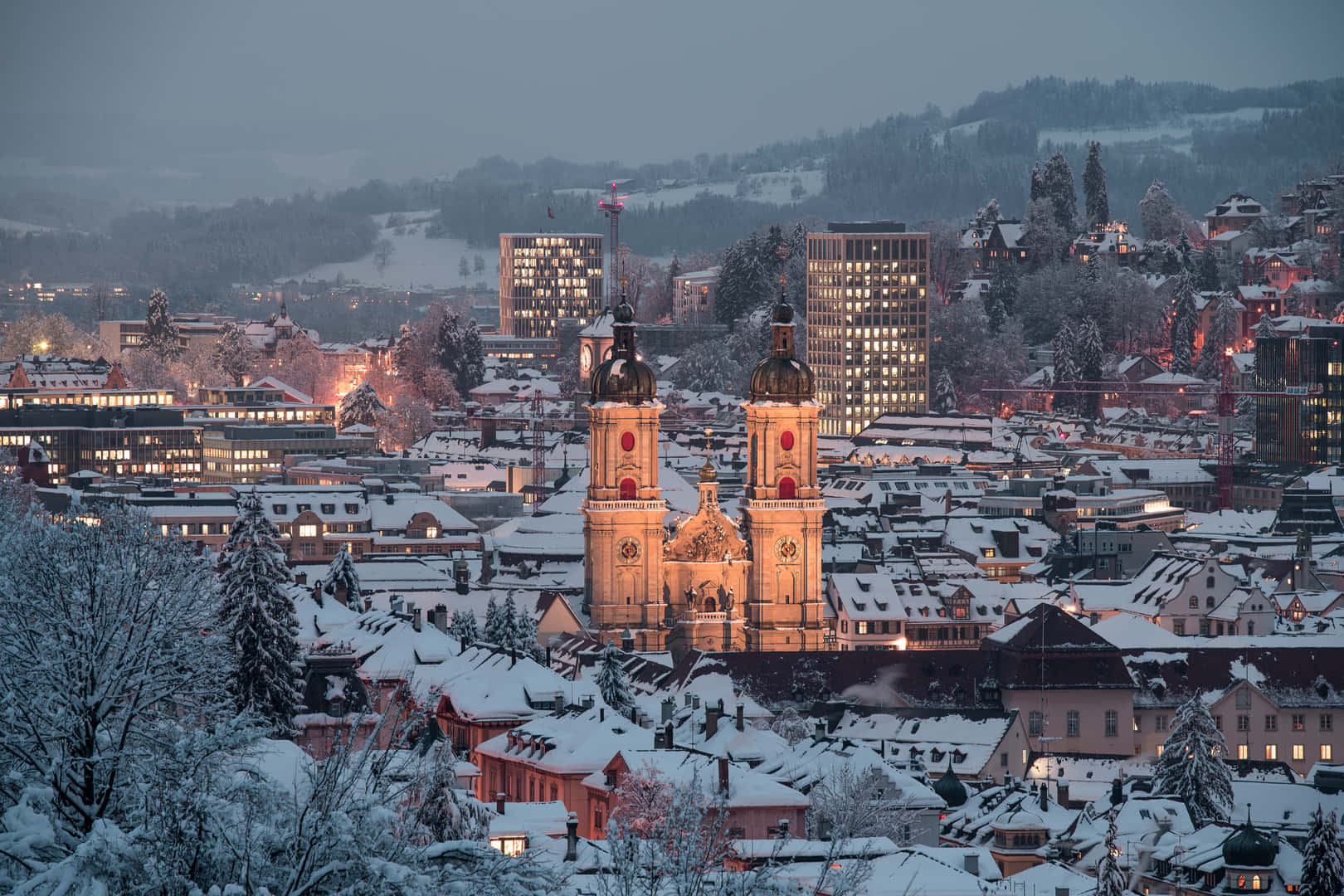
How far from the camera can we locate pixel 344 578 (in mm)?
125000

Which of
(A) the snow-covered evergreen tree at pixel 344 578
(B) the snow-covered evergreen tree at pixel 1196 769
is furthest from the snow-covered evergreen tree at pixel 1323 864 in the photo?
(A) the snow-covered evergreen tree at pixel 344 578

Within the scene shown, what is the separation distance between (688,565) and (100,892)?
3505 inches

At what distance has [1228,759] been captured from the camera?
100500 mm

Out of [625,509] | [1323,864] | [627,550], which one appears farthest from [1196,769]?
[627,550]

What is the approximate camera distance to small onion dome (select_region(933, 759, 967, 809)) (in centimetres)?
8244

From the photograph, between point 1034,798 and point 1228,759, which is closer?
point 1034,798

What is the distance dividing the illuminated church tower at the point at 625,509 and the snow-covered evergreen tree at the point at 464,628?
5764 millimetres

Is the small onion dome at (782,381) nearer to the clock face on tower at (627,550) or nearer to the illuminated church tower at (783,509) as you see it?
the illuminated church tower at (783,509)

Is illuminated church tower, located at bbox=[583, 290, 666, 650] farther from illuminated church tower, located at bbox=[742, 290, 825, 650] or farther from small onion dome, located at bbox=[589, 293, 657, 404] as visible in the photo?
illuminated church tower, located at bbox=[742, 290, 825, 650]

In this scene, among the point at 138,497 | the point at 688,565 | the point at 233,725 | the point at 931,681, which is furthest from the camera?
the point at 138,497

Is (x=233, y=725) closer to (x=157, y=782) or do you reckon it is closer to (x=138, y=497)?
(x=157, y=782)

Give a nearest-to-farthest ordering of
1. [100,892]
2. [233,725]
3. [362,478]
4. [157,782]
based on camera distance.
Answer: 1. [100,892]
2. [157,782]
3. [233,725]
4. [362,478]

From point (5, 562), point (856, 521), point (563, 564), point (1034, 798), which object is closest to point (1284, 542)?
point (856, 521)

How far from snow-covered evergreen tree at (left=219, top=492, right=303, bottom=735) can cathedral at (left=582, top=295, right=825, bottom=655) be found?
34.2 meters
